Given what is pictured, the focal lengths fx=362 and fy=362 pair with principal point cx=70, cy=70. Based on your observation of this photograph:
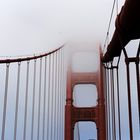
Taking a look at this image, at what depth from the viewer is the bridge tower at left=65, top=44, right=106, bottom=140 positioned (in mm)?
6547

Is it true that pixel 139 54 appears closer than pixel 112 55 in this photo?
Yes

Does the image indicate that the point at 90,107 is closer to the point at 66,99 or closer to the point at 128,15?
the point at 66,99

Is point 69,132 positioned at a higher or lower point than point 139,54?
lower

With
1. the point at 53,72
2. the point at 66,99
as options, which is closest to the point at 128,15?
the point at 53,72

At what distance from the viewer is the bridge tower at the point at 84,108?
21.5 ft

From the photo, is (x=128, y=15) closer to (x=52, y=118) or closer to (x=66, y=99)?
(x=52, y=118)

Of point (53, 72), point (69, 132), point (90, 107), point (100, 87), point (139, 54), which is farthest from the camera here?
point (90, 107)

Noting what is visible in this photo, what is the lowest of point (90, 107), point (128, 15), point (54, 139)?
point (54, 139)

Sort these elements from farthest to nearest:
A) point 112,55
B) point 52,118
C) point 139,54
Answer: point 52,118, point 112,55, point 139,54

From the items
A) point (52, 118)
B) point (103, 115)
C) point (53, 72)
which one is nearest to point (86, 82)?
point (103, 115)

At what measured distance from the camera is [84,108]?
24.9 feet

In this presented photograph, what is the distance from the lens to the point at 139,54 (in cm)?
161

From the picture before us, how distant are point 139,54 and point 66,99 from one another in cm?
558

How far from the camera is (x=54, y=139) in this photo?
17.5ft
